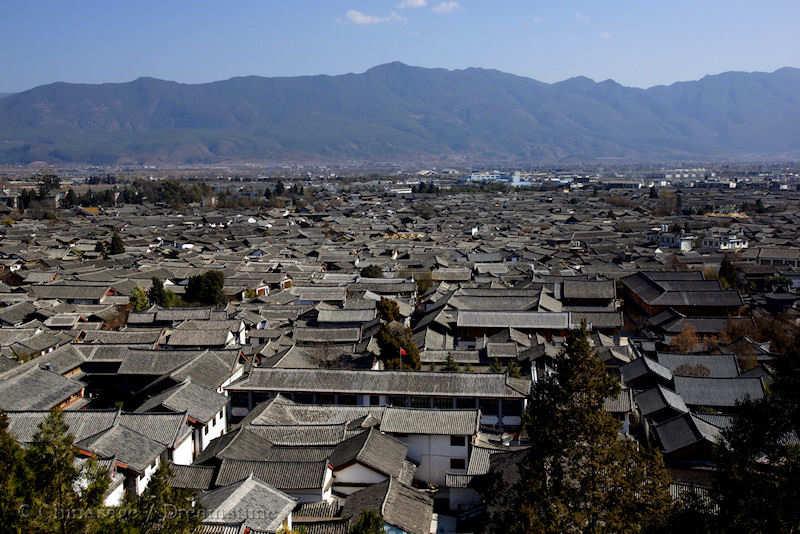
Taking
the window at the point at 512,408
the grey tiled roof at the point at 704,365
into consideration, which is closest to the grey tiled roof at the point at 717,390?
the grey tiled roof at the point at 704,365

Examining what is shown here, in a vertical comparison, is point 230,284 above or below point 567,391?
below

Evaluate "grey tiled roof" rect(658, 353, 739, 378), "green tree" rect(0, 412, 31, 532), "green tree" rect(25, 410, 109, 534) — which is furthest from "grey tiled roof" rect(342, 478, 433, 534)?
"grey tiled roof" rect(658, 353, 739, 378)

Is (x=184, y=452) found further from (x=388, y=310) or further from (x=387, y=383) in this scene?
(x=388, y=310)

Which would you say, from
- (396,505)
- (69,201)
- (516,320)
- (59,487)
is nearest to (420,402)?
(396,505)

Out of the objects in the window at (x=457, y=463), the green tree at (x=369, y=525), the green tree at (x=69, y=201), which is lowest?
the green tree at (x=69, y=201)

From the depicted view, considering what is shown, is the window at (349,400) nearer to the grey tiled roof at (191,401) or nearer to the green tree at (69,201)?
the grey tiled roof at (191,401)

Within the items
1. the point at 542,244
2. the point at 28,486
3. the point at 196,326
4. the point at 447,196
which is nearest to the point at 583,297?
the point at 196,326

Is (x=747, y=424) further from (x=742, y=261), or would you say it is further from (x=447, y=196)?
(x=447, y=196)
